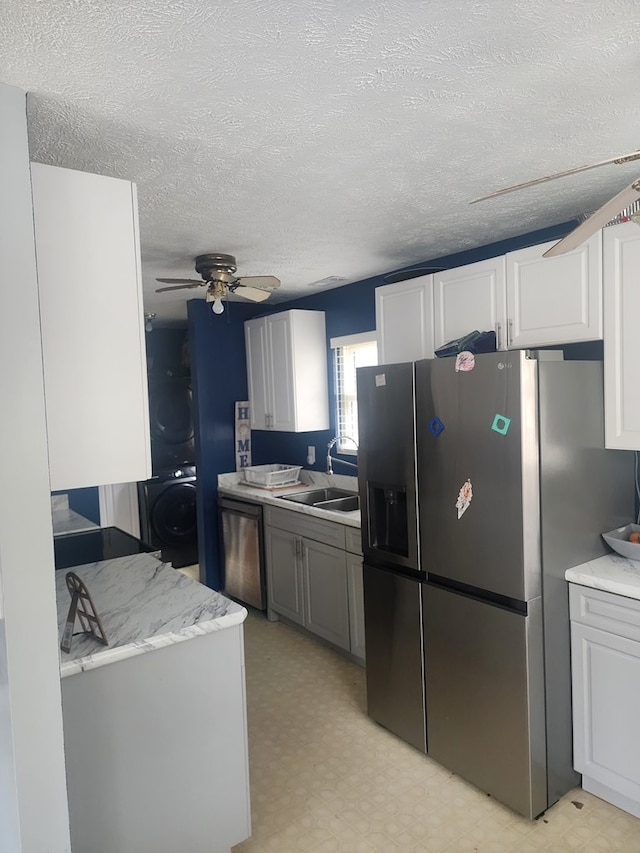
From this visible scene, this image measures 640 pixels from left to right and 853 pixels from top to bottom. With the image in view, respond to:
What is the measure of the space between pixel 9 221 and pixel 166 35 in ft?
1.74

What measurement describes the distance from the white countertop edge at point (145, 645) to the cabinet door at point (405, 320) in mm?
1652

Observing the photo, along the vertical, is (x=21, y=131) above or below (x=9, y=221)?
above

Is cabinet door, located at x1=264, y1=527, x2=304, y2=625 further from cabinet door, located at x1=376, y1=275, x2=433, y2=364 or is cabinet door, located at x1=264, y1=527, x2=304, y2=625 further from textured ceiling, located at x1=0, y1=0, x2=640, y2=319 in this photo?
textured ceiling, located at x1=0, y1=0, x2=640, y2=319

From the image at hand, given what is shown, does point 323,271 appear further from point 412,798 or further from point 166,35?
point 412,798

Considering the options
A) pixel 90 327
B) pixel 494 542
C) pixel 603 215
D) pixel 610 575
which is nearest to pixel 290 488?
pixel 494 542

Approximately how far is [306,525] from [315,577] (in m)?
0.33

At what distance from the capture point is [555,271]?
2373 millimetres

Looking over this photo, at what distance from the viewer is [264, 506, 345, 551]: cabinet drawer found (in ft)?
11.3

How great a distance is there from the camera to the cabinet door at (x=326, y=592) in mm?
3439

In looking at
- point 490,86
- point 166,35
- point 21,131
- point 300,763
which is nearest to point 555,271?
point 490,86

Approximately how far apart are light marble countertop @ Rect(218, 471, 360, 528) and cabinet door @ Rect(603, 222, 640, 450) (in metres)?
1.63

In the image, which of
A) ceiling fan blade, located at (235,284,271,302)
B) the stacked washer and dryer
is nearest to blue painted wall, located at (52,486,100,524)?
the stacked washer and dryer

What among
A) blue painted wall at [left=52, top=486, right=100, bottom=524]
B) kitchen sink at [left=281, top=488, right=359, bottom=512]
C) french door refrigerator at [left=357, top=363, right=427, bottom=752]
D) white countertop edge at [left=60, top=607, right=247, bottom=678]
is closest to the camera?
white countertop edge at [left=60, top=607, right=247, bottom=678]

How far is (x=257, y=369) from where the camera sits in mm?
4645
